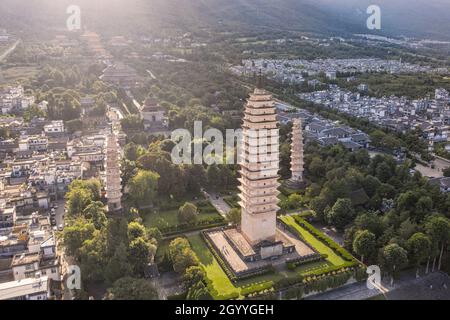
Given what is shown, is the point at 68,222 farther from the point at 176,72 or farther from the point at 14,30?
the point at 14,30

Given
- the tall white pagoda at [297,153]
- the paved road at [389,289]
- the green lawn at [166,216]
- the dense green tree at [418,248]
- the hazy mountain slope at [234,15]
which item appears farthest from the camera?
the hazy mountain slope at [234,15]

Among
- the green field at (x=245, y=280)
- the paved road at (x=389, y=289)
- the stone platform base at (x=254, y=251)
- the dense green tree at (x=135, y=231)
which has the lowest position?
the paved road at (x=389, y=289)

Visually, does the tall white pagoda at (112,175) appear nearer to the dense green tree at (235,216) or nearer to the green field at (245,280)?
the green field at (245,280)

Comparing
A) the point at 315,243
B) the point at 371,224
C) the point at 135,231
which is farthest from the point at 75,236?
the point at 371,224

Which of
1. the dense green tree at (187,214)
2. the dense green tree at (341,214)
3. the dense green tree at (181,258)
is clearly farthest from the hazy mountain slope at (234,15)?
the dense green tree at (341,214)

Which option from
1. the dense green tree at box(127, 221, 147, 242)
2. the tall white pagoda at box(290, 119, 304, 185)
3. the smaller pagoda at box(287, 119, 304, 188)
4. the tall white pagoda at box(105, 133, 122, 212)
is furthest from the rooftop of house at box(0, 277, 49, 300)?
the tall white pagoda at box(290, 119, 304, 185)

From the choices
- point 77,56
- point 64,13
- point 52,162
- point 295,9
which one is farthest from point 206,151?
point 295,9
